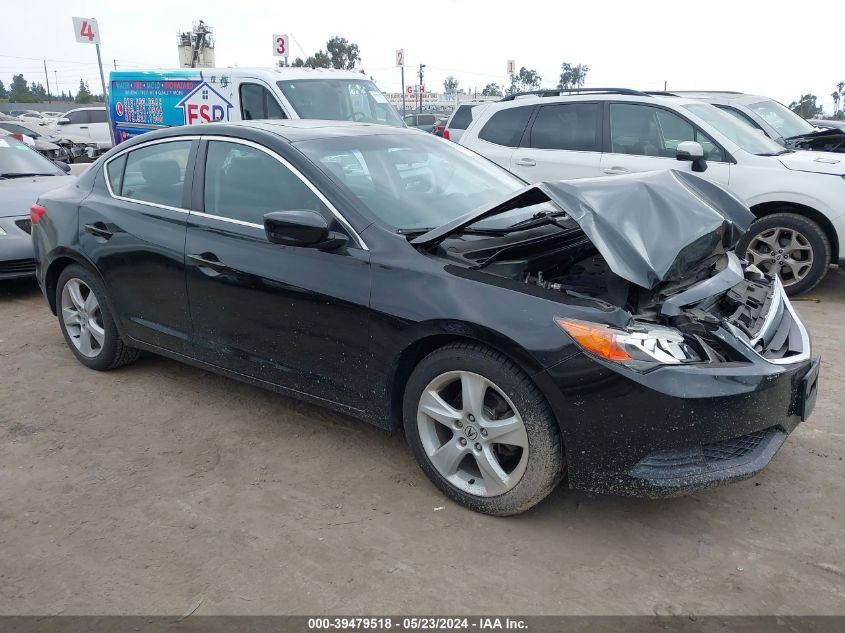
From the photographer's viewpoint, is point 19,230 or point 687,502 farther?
point 19,230

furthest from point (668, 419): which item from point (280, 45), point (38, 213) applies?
point (280, 45)

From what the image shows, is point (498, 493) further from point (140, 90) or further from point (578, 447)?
point (140, 90)

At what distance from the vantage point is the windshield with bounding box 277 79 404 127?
33.2ft

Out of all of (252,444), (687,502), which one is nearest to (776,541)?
(687,502)

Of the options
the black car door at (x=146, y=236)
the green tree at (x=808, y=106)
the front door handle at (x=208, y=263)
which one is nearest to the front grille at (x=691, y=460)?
the front door handle at (x=208, y=263)

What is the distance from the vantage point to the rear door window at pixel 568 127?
7.66 metres

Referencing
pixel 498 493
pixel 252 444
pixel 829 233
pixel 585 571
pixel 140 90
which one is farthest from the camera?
pixel 140 90

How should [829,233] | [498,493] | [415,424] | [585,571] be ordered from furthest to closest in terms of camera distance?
[829,233] < [415,424] < [498,493] < [585,571]

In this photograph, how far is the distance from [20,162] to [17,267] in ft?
6.16

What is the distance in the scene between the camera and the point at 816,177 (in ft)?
21.5

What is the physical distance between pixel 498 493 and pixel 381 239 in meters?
1.25

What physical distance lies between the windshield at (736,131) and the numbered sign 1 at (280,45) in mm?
12647

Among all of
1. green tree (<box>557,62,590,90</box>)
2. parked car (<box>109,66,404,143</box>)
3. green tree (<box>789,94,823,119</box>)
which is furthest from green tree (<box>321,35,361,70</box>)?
parked car (<box>109,66,404,143</box>)

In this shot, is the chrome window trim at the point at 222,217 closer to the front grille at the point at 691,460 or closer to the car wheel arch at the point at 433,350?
the car wheel arch at the point at 433,350
